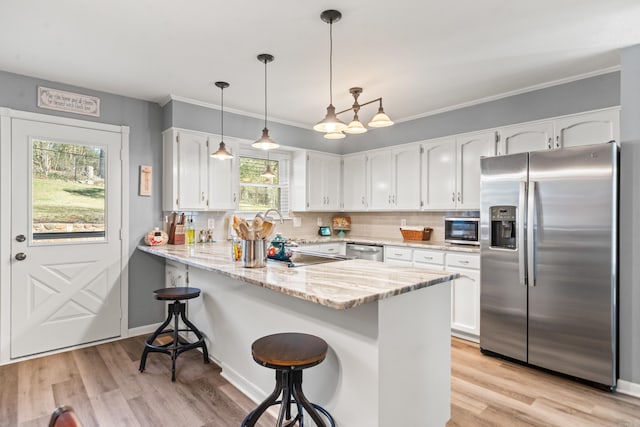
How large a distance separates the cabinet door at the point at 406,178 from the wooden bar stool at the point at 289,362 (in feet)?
9.68

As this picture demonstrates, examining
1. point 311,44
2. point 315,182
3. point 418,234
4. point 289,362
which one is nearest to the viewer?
point 289,362

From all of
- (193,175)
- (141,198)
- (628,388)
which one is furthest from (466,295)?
(141,198)

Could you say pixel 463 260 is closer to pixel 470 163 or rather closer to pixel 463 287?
pixel 463 287

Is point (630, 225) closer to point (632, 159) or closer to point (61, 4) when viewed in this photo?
point (632, 159)

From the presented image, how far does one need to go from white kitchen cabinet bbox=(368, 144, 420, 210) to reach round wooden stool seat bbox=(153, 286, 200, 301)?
8.92 feet

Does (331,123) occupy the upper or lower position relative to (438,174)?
upper

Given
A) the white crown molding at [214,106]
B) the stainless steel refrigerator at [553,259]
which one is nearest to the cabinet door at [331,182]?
the white crown molding at [214,106]

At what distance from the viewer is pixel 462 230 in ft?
12.9

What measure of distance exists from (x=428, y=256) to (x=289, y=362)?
103 inches

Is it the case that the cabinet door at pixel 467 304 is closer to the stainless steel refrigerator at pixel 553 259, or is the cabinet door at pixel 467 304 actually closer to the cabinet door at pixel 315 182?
the stainless steel refrigerator at pixel 553 259

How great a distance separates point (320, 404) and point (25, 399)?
7.03 feet

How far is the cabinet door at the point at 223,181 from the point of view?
159 inches

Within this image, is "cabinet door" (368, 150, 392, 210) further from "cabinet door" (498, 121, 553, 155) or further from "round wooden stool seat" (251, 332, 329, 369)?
"round wooden stool seat" (251, 332, 329, 369)

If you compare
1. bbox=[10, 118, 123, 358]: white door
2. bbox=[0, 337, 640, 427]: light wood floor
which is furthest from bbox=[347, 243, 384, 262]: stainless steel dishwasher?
bbox=[10, 118, 123, 358]: white door
